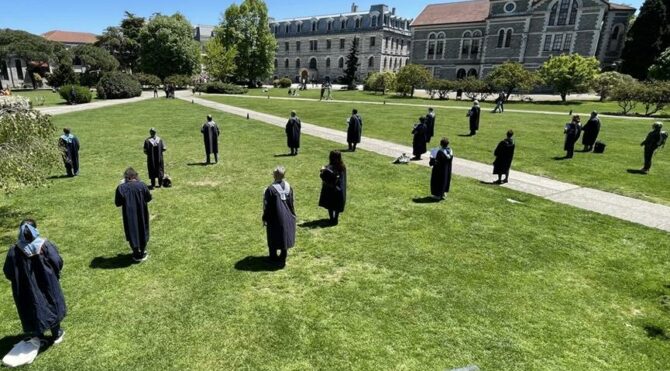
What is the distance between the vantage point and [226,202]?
35.6 ft

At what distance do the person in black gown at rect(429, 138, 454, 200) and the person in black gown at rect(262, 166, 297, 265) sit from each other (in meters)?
5.05

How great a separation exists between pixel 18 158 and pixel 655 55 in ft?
204

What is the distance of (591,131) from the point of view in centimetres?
1700

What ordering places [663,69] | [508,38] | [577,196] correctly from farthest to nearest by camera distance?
[508,38] < [663,69] < [577,196]

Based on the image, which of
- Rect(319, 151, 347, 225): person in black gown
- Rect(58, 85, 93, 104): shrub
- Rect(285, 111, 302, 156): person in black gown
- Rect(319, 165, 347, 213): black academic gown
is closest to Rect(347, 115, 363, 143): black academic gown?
Rect(285, 111, 302, 156): person in black gown

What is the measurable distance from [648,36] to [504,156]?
51663 mm

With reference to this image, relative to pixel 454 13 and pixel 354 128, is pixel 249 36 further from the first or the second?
pixel 354 128

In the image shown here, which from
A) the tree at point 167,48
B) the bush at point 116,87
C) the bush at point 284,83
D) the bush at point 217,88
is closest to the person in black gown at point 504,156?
the bush at point 116,87

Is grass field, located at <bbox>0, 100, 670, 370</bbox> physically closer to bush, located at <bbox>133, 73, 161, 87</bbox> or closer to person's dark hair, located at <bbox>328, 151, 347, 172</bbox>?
person's dark hair, located at <bbox>328, 151, 347, 172</bbox>

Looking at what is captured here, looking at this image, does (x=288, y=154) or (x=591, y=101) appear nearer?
(x=288, y=154)

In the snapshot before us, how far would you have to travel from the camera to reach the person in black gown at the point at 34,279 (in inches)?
192

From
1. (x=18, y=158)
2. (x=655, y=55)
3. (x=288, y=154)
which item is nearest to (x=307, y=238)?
(x=18, y=158)

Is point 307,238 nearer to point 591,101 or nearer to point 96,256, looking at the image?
point 96,256

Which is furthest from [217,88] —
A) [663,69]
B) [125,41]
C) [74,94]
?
[663,69]
